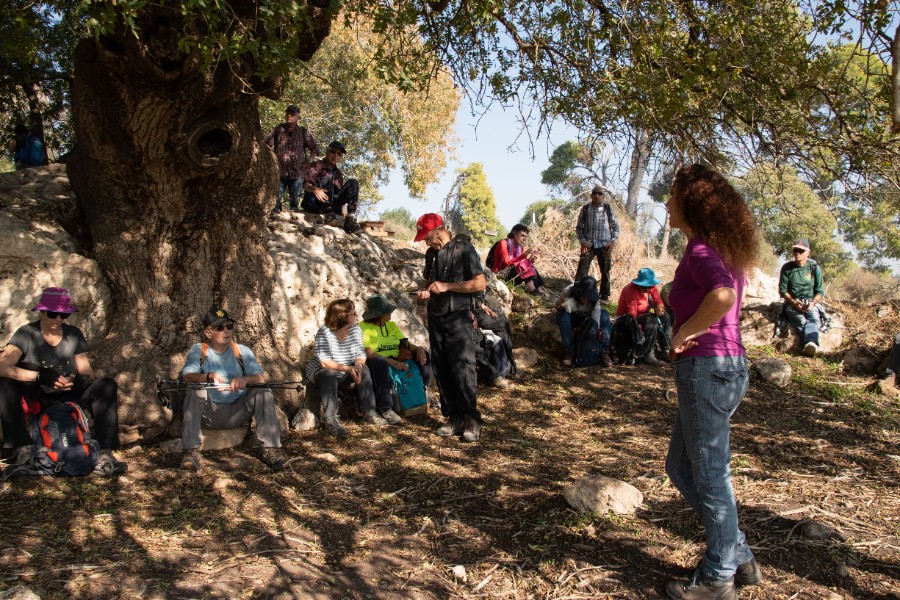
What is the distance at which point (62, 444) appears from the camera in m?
4.64

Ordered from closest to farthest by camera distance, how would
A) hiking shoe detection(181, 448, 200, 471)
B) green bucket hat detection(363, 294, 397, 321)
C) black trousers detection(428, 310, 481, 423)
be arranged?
1. hiking shoe detection(181, 448, 200, 471)
2. black trousers detection(428, 310, 481, 423)
3. green bucket hat detection(363, 294, 397, 321)

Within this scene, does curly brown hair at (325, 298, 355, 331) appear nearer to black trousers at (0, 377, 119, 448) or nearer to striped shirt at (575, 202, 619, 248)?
black trousers at (0, 377, 119, 448)

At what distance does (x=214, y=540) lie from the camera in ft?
12.3

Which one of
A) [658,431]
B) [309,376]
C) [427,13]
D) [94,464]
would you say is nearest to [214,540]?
[94,464]

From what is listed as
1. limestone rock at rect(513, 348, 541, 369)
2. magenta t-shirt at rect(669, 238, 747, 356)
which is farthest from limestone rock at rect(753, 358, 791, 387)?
magenta t-shirt at rect(669, 238, 747, 356)

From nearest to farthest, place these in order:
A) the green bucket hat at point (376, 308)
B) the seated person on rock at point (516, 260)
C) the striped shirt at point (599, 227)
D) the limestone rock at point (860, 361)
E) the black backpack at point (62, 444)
Answer: the black backpack at point (62, 444) < the green bucket hat at point (376, 308) < the limestone rock at point (860, 361) < the striped shirt at point (599, 227) < the seated person on rock at point (516, 260)

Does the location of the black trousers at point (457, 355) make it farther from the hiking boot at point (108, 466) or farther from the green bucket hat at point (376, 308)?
the hiking boot at point (108, 466)

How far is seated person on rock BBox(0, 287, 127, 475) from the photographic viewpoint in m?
4.68

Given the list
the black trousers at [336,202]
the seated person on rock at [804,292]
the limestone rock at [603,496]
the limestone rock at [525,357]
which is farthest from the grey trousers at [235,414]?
the seated person on rock at [804,292]

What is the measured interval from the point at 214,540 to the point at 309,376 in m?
2.52

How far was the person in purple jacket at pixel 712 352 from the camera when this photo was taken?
2.88 m

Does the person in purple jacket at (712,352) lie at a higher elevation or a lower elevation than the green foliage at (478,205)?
lower

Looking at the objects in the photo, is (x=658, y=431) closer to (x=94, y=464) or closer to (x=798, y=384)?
(x=798, y=384)

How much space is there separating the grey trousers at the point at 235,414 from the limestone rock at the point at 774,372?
5328 mm
